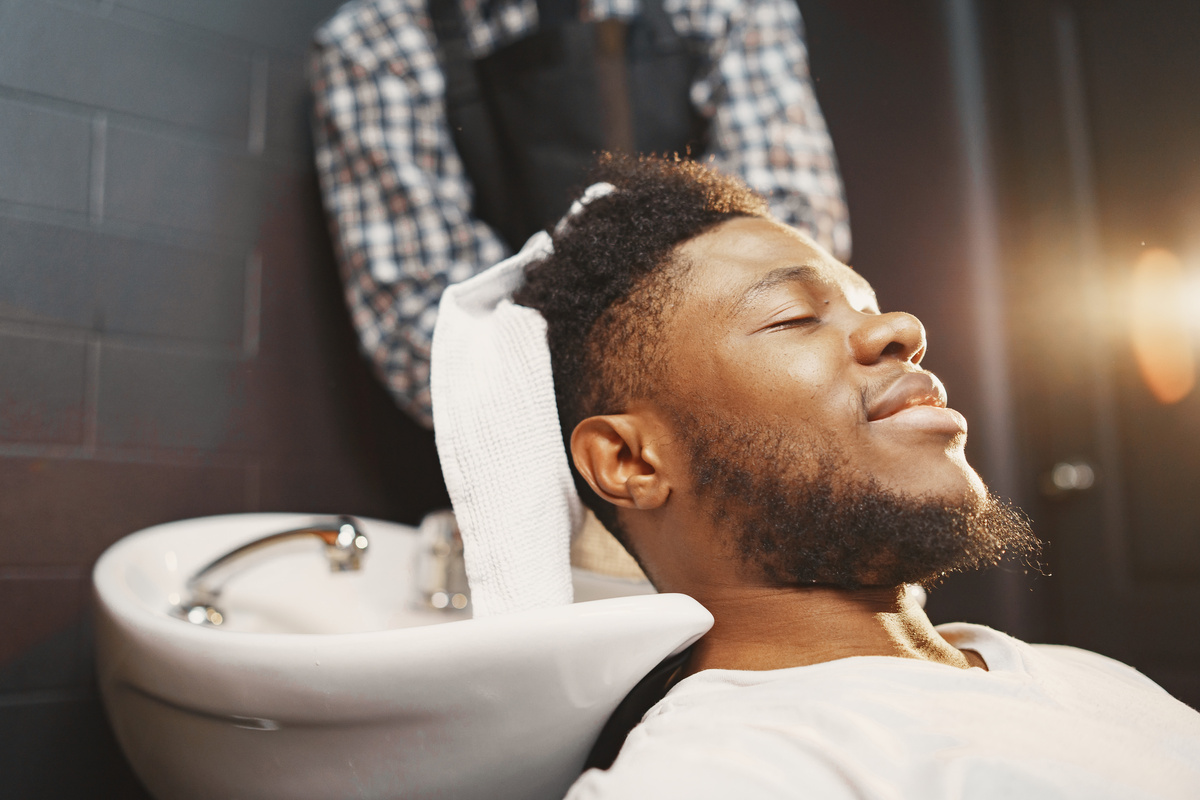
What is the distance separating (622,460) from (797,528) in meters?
0.18

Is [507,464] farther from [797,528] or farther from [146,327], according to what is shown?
[146,327]

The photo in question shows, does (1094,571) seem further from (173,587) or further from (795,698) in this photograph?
(173,587)

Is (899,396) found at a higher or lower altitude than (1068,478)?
higher

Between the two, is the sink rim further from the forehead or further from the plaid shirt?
the plaid shirt

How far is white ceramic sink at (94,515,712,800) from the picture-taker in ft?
1.93

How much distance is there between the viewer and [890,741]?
0.51m

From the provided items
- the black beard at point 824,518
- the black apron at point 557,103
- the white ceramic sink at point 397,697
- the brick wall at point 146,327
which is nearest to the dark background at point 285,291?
the brick wall at point 146,327

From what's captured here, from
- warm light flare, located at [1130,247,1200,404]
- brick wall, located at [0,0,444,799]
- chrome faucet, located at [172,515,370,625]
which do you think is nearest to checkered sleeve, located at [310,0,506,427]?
brick wall, located at [0,0,444,799]

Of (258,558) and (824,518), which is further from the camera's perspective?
(258,558)

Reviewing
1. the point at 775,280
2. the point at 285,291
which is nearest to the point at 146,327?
the point at 285,291

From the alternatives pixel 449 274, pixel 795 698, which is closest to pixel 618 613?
pixel 795 698

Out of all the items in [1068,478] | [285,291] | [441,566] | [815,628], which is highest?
[285,291]

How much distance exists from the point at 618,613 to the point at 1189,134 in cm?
76

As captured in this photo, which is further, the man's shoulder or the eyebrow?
the man's shoulder
